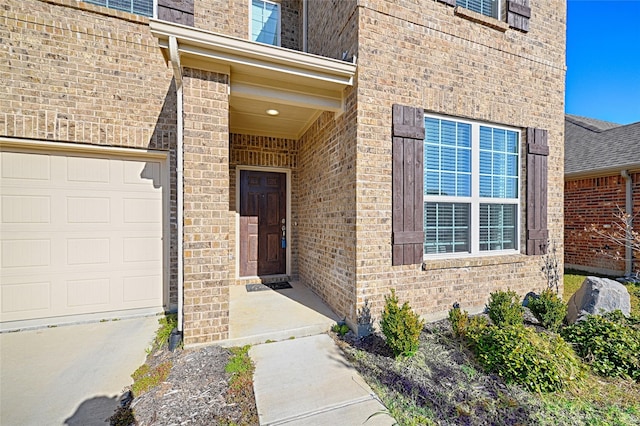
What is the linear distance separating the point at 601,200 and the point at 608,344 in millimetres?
6311

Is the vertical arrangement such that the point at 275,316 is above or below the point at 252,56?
below

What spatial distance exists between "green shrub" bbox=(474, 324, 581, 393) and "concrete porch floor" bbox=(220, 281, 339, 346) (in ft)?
5.86

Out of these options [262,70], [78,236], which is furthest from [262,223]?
[262,70]

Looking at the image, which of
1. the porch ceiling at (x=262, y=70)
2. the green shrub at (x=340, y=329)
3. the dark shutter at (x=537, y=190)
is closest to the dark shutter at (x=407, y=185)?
the porch ceiling at (x=262, y=70)

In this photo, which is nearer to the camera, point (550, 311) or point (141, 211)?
point (550, 311)

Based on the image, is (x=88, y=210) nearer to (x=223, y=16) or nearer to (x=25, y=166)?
(x=25, y=166)

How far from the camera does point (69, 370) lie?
272 centimetres

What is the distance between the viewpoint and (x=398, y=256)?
358cm

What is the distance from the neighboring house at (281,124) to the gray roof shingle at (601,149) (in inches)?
162

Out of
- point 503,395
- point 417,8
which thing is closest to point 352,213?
point 503,395

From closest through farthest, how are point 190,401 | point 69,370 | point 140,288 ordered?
point 190,401 → point 69,370 → point 140,288

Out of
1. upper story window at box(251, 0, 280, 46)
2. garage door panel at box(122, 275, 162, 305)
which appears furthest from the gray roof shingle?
garage door panel at box(122, 275, 162, 305)

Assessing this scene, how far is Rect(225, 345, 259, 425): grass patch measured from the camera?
2170 mm

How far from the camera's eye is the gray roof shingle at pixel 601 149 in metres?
6.99
